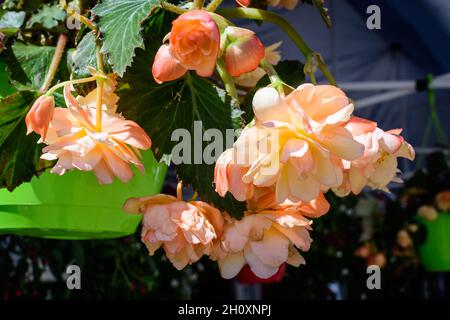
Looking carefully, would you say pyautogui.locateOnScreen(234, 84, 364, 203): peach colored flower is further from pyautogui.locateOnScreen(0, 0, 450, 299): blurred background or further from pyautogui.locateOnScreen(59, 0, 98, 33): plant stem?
pyautogui.locateOnScreen(0, 0, 450, 299): blurred background

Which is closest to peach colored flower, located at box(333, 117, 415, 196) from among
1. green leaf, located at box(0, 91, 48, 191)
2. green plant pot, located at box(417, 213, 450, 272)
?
green leaf, located at box(0, 91, 48, 191)

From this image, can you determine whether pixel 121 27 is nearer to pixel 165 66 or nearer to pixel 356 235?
pixel 165 66

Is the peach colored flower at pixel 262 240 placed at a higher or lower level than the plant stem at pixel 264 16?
lower

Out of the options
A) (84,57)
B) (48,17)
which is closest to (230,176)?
(84,57)

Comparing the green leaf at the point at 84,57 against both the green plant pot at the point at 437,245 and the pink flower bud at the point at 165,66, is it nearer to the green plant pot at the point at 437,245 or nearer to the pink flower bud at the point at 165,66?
the pink flower bud at the point at 165,66

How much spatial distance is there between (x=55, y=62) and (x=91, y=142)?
0.13 meters

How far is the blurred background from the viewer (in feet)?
4.65

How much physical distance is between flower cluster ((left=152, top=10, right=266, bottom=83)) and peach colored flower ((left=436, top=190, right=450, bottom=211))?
1580mm

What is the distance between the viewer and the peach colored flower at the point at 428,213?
1.92 m

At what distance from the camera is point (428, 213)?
1.92m

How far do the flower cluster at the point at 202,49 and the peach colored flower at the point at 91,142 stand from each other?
40 mm

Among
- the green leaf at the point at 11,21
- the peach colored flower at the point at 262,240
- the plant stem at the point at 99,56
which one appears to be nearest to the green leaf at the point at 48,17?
the green leaf at the point at 11,21
